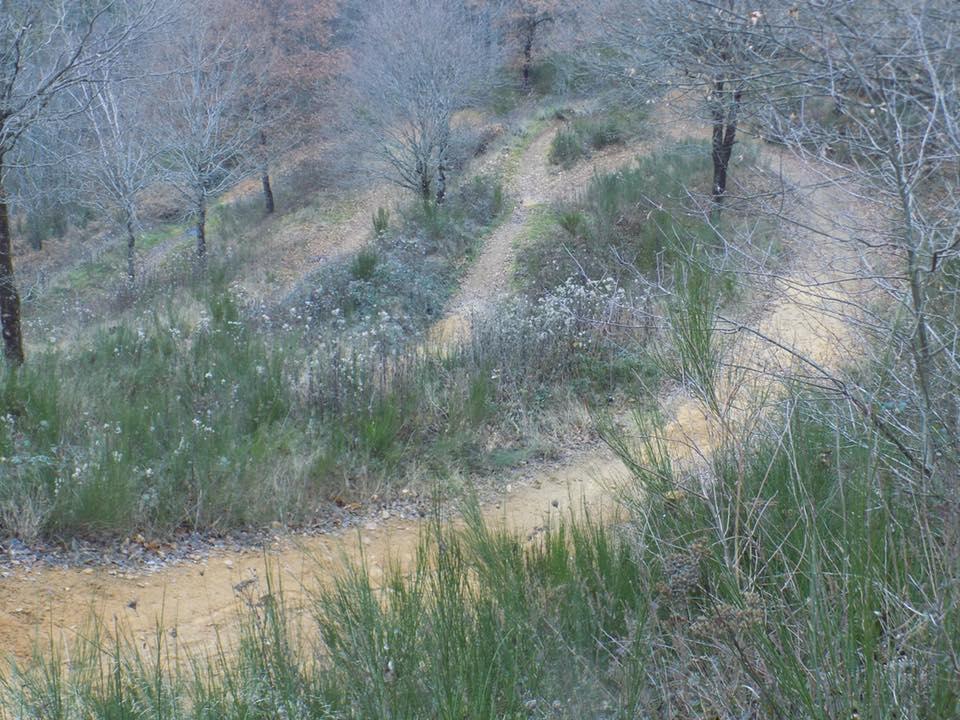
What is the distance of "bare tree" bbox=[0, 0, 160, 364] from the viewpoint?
719 centimetres

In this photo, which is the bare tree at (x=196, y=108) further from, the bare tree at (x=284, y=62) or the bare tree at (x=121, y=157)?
the bare tree at (x=284, y=62)

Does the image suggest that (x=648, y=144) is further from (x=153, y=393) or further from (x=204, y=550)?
(x=204, y=550)

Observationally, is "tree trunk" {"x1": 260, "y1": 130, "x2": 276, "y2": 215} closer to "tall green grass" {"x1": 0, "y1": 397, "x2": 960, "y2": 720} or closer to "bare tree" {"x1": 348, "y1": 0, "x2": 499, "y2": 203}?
"bare tree" {"x1": 348, "y1": 0, "x2": 499, "y2": 203}

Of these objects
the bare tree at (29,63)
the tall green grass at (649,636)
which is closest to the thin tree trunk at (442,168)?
the bare tree at (29,63)

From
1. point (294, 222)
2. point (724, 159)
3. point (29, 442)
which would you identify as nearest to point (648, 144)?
point (724, 159)

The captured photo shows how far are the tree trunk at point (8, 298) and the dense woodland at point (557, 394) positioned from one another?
33mm

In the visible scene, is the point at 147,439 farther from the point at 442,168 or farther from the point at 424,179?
the point at 442,168

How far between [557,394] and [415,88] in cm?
1274

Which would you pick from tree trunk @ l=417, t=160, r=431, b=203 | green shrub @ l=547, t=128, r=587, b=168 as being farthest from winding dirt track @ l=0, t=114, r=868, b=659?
green shrub @ l=547, t=128, r=587, b=168

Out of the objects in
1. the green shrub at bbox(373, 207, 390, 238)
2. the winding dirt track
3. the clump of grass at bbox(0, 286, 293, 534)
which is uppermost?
the green shrub at bbox(373, 207, 390, 238)

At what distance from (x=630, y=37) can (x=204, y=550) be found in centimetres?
750

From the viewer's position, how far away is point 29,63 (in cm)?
789

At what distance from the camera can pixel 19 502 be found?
508cm

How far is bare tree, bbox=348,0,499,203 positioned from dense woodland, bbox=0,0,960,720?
0.12 metres
